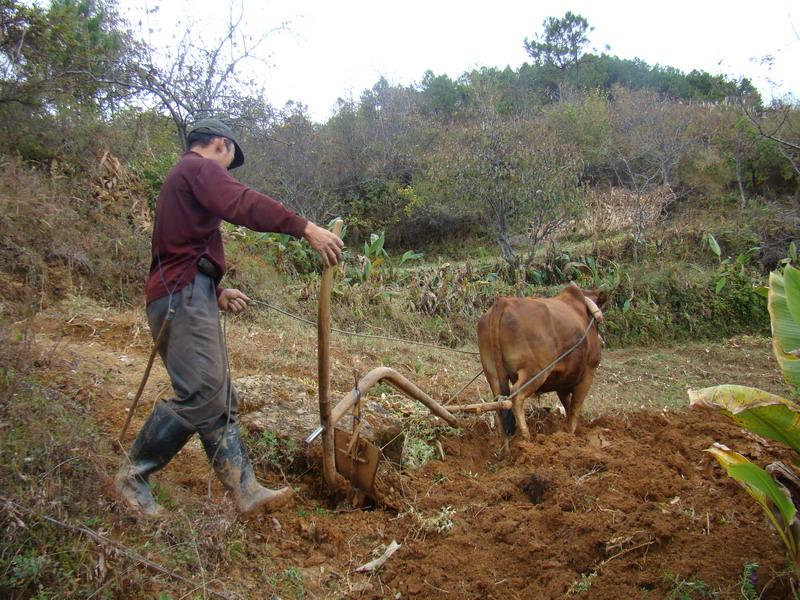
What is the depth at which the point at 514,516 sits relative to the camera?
13.1ft

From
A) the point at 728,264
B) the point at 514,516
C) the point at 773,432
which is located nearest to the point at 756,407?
the point at 773,432

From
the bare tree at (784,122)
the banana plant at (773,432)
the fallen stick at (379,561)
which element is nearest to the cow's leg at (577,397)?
the fallen stick at (379,561)

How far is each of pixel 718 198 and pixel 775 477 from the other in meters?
19.5

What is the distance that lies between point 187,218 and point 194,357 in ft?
2.42

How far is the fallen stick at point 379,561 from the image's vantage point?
3.66m

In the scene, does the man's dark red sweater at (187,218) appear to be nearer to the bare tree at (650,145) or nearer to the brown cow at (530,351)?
the brown cow at (530,351)

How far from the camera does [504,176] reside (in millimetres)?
14984

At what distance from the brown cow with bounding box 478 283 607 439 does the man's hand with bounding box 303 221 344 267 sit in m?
2.80

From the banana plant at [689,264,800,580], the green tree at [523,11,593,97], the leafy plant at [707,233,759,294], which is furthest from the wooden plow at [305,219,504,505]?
the green tree at [523,11,593,97]

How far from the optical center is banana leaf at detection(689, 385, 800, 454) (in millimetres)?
2920

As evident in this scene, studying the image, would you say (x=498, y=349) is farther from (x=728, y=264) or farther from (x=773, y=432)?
(x=728, y=264)

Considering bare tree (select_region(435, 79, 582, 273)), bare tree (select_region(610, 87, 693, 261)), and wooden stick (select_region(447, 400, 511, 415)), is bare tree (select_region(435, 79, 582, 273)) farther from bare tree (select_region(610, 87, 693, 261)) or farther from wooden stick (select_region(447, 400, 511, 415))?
wooden stick (select_region(447, 400, 511, 415))

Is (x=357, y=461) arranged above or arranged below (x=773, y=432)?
below

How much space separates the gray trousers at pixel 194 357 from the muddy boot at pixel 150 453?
59 millimetres
